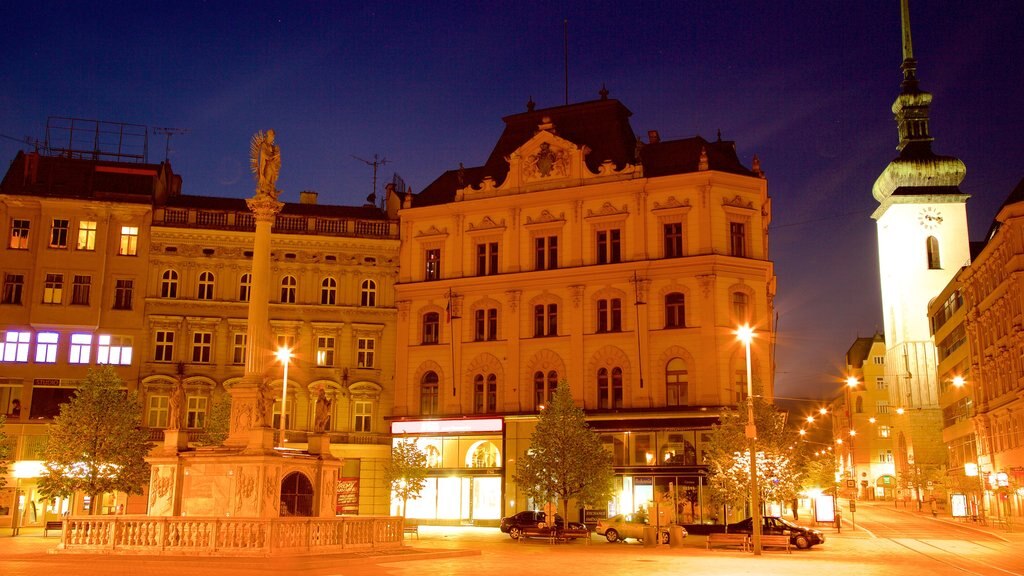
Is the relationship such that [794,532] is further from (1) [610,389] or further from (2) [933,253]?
(2) [933,253]

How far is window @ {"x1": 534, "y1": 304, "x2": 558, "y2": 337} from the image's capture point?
5656 centimetres

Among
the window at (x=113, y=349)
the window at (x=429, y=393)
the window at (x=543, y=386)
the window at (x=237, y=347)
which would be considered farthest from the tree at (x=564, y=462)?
the window at (x=113, y=349)

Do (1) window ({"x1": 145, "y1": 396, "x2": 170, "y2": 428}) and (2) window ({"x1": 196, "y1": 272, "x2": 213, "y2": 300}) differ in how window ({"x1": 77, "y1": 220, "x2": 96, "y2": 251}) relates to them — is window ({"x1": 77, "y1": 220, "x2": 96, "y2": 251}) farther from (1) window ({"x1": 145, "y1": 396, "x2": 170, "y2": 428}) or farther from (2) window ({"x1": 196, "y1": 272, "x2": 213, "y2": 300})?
(1) window ({"x1": 145, "y1": 396, "x2": 170, "y2": 428})

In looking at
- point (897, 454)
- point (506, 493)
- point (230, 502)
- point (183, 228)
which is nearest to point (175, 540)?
point (230, 502)

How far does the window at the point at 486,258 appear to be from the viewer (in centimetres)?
5850

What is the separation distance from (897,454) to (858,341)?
40104 millimetres

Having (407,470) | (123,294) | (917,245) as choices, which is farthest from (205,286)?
(917,245)

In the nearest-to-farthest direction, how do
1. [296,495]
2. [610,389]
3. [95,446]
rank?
[296,495]
[95,446]
[610,389]

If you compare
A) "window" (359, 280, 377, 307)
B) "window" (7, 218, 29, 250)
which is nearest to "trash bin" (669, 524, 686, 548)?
"window" (359, 280, 377, 307)

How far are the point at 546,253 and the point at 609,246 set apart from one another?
3.80m

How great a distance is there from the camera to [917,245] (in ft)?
358

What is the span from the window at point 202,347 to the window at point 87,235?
25.8ft

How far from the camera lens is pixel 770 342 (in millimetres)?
54062

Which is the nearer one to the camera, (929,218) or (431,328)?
(431,328)
